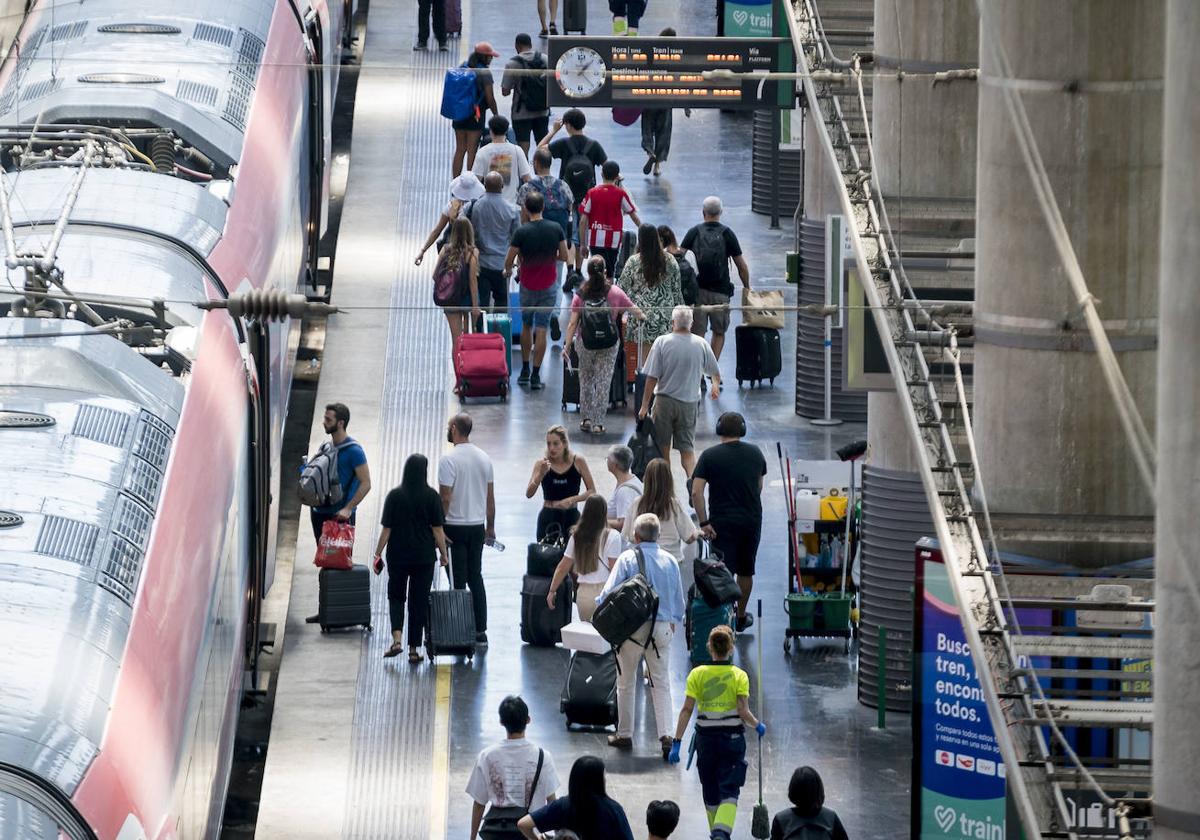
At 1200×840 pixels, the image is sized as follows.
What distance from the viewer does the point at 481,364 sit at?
21.8 meters

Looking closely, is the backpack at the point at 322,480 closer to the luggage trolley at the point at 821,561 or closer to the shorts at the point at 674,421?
the shorts at the point at 674,421

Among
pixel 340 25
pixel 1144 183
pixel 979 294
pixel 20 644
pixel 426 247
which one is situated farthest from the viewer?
pixel 340 25

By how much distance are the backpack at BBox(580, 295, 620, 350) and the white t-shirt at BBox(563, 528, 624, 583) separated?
13.6 feet

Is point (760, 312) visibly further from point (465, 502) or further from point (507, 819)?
point (507, 819)

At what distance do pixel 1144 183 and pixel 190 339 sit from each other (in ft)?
17.2

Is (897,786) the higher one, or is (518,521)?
(518,521)

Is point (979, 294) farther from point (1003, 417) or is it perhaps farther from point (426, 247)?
point (426, 247)

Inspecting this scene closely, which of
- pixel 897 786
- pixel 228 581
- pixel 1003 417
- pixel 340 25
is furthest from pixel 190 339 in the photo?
pixel 340 25

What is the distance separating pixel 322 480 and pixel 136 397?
514 cm

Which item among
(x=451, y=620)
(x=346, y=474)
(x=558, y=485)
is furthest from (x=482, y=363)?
(x=451, y=620)

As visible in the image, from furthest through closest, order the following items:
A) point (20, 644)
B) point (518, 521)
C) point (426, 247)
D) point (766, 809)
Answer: point (426, 247) → point (518, 521) → point (766, 809) → point (20, 644)

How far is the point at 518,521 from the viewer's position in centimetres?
1969

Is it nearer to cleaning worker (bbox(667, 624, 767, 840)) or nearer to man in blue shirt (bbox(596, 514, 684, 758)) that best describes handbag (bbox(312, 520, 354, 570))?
man in blue shirt (bbox(596, 514, 684, 758))

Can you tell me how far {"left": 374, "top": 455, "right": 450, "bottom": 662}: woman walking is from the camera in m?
16.8
